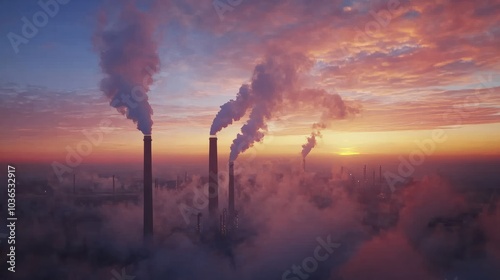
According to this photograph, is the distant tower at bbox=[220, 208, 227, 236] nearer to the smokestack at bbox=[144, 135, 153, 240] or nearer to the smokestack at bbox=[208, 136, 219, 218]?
the smokestack at bbox=[208, 136, 219, 218]

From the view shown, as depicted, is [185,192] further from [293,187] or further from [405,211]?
[405,211]

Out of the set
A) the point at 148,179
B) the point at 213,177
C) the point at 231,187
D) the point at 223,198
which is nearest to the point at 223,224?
the point at 231,187

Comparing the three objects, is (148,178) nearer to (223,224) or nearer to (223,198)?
(223,224)

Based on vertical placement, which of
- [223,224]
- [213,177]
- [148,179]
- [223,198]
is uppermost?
[148,179]

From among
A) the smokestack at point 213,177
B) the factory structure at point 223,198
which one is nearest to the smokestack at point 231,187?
the factory structure at point 223,198

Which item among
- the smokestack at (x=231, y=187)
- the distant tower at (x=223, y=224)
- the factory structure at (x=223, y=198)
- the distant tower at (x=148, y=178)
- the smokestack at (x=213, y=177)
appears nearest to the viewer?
the distant tower at (x=148, y=178)

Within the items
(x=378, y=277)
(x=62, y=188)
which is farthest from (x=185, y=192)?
(x=378, y=277)

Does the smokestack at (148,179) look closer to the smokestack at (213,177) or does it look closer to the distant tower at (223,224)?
the smokestack at (213,177)

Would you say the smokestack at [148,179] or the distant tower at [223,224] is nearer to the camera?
the smokestack at [148,179]

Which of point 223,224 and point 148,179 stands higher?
point 148,179
